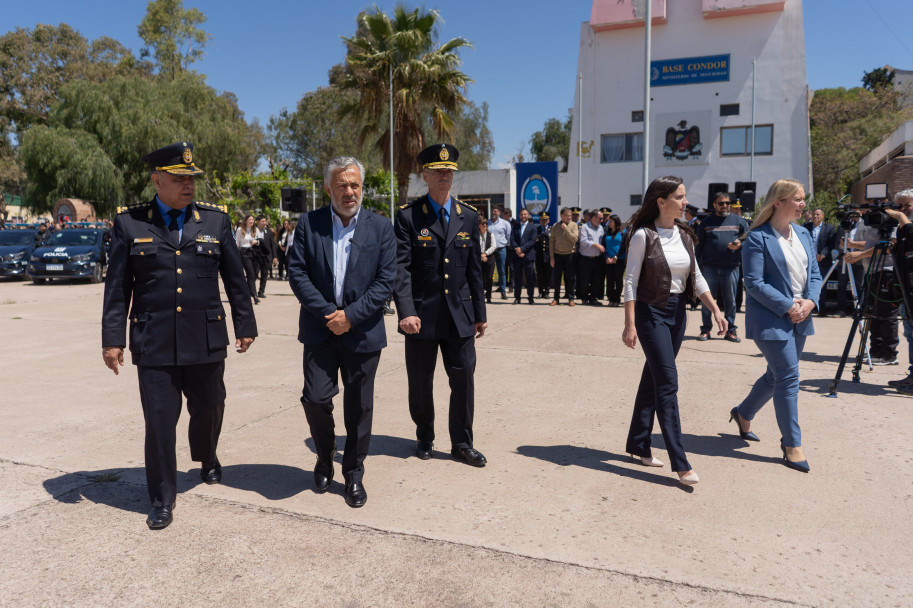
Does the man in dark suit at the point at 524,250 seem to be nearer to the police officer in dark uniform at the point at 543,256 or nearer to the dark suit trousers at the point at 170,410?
the police officer in dark uniform at the point at 543,256

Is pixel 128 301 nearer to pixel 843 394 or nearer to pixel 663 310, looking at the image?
pixel 663 310

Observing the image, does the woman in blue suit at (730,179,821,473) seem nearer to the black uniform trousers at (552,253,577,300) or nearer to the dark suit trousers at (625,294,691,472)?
the dark suit trousers at (625,294,691,472)

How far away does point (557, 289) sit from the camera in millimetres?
14359

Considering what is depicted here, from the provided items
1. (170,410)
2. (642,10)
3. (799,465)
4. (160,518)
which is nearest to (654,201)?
(799,465)

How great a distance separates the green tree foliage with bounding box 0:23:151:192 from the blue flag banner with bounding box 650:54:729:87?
115ft

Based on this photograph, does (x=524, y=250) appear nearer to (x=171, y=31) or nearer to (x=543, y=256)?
(x=543, y=256)

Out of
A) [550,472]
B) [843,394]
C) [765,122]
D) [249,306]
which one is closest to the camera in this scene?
[249,306]

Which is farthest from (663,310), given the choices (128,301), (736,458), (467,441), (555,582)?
(128,301)

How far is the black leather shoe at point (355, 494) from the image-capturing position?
154 inches

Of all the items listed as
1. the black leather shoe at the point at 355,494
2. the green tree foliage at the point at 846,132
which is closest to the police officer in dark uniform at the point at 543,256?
the black leather shoe at the point at 355,494

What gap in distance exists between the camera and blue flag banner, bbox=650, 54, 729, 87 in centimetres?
3334

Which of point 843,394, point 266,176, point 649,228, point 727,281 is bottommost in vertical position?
point 843,394

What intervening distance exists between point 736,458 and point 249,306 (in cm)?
341

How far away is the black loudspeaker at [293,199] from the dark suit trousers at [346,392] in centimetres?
1379
